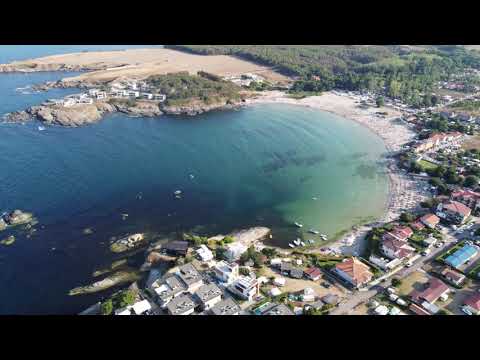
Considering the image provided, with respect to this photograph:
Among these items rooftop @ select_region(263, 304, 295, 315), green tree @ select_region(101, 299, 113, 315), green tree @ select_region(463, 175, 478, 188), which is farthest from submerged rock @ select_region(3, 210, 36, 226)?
green tree @ select_region(463, 175, 478, 188)

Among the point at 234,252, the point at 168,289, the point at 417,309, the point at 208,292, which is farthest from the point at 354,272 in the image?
the point at 168,289

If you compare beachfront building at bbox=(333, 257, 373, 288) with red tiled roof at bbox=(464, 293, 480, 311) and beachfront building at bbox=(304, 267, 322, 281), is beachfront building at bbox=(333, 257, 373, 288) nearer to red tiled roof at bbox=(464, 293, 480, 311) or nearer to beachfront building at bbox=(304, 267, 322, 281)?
beachfront building at bbox=(304, 267, 322, 281)

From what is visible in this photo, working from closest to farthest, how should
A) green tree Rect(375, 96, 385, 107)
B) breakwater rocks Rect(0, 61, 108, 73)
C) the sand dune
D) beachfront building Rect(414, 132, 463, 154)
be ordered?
beachfront building Rect(414, 132, 463, 154) < green tree Rect(375, 96, 385, 107) < the sand dune < breakwater rocks Rect(0, 61, 108, 73)

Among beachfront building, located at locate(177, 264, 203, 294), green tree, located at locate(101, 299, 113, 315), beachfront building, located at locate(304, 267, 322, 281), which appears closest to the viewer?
green tree, located at locate(101, 299, 113, 315)

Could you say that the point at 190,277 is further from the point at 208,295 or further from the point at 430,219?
the point at 430,219

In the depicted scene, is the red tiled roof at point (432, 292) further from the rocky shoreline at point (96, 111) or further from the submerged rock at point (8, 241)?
the rocky shoreline at point (96, 111)

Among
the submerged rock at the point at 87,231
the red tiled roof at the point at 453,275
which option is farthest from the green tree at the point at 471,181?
the submerged rock at the point at 87,231
